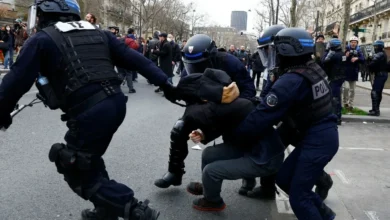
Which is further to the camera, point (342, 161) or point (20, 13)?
point (20, 13)

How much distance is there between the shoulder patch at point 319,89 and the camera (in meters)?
2.92

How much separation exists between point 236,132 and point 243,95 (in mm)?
984

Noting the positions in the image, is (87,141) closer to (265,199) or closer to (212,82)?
(212,82)

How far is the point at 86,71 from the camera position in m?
2.80

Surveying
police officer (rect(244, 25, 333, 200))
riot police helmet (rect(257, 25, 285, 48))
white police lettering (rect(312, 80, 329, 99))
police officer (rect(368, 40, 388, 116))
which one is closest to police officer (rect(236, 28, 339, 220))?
white police lettering (rect(312, 80, 329, 99))

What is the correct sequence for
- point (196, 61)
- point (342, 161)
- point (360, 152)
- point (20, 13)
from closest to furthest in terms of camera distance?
point (196, 61)
point (342, 161)
point (360, 152)
point (20, 13)

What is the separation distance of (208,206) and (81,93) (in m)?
1.58

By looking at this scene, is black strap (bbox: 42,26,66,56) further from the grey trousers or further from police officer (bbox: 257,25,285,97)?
police officer (bbox: 257,25,285,97)

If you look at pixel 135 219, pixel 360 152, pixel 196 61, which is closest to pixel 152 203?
pixel 135 219

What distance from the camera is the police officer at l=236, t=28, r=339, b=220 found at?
2906 millimetres

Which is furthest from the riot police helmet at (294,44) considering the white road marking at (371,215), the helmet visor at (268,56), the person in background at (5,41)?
the person in background at (5,41)

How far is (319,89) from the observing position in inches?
116

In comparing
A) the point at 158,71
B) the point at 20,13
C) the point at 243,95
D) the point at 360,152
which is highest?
the point at 20,13

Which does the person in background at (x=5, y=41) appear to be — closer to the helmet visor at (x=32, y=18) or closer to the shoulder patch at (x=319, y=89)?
the helmet visor at (x=32, y=18)
